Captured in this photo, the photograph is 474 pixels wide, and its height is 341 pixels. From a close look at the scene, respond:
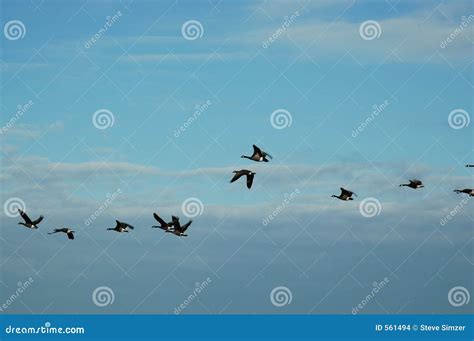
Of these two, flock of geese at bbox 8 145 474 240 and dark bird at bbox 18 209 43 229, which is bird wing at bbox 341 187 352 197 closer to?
flock of geese at bbox 8 145 474 240

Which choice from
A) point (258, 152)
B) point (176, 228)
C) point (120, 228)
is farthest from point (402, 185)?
point (120, 228)

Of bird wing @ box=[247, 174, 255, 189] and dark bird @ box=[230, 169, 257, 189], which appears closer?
bird wing @ box=[247, 174, 255, 189]

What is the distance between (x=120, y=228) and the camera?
191 feet

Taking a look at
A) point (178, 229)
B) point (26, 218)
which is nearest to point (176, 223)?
point (178, 229)

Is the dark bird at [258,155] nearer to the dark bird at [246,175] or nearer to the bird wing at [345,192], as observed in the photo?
the dark bird at [246,175]

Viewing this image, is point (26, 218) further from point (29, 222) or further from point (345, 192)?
point (345, 192)

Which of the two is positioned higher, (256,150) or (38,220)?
(256,150)

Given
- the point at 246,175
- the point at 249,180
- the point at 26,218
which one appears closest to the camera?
the point at 249,180

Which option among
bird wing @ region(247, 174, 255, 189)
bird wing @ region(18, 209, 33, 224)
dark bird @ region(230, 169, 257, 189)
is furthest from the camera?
bird wing @ region(18, 209, 33, 224)

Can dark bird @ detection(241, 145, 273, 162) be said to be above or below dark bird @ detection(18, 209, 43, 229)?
above

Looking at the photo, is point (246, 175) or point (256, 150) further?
point (246, 175)

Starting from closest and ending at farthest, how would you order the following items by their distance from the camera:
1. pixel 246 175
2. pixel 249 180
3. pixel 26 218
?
pixel 249 180
pixel 246 175
pixel 26 218

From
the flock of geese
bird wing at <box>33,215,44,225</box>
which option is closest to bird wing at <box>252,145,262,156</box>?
the flock of geese

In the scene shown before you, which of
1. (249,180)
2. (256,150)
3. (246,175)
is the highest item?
(256,150)
